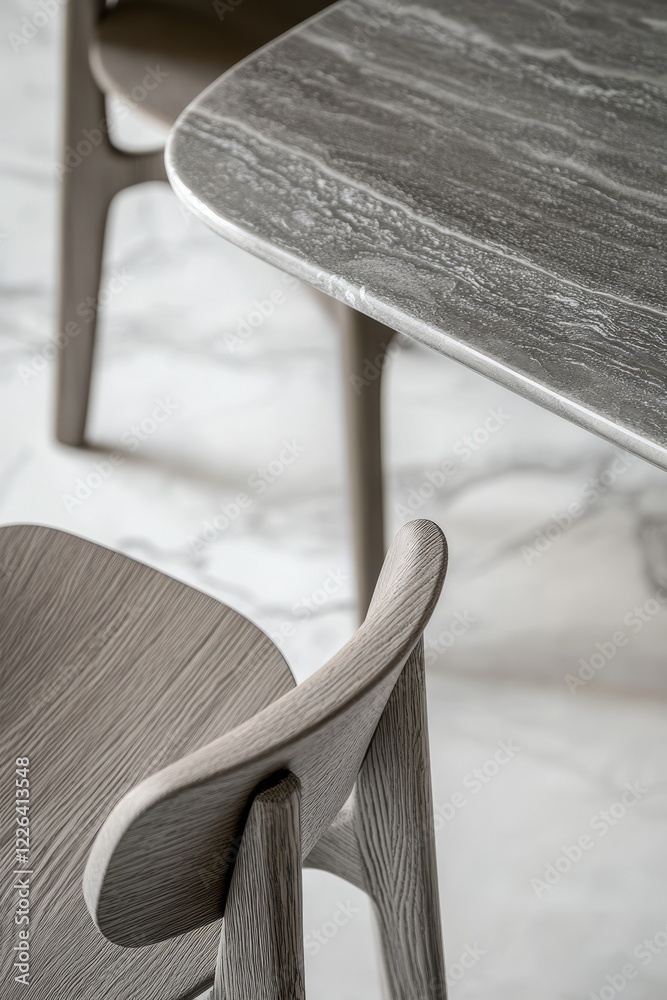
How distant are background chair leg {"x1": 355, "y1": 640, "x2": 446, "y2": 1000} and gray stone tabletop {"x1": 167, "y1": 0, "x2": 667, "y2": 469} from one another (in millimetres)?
202

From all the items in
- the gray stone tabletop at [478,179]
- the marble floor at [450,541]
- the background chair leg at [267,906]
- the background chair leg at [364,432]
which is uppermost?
the gray stone tabletop at [478,179]

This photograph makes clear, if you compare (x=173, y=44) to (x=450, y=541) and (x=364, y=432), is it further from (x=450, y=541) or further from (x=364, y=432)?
(x=450, y=541)

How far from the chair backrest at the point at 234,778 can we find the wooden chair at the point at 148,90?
0.64 meters

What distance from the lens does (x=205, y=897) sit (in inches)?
20.4

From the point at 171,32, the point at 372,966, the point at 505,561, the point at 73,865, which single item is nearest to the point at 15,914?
the point at 73,865

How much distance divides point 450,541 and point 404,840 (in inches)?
32.0

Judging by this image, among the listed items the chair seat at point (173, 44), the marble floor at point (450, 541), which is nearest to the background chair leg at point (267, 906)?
the marble floor at point (450, 541)

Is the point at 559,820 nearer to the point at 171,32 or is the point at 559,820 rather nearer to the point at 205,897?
the point at 205,897

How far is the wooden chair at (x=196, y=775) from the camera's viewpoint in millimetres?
449

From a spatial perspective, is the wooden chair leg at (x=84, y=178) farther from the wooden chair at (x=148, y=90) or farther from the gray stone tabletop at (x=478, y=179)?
the gray stone tabletop at (x=478, y=179)

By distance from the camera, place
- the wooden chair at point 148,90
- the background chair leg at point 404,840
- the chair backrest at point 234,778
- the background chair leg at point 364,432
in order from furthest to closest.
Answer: the wooden chair at point 148,90 → the background chair leg at point 364,432 → the background chair leg at point 404,840 → the chair backrest at point 234,778

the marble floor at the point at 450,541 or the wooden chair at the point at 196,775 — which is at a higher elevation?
the wooden chair at the point at 196,775

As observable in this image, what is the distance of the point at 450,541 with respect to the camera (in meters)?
1.46

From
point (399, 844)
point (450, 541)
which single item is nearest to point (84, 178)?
point (450, 541)
